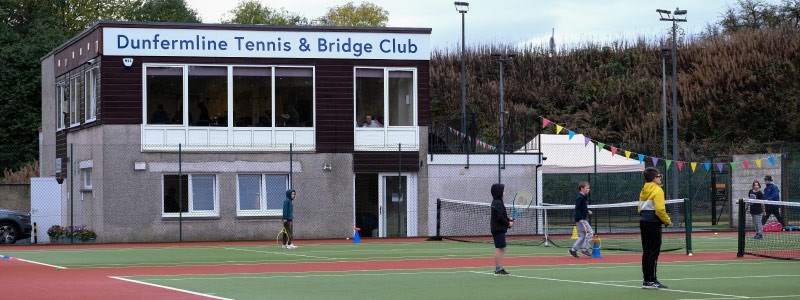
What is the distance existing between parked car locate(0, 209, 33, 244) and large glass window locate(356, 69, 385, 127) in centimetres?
1053

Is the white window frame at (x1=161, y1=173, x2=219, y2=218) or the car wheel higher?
the white window frame at (x1=161, y1=173, x2=219, y2=218)

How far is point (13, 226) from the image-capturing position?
126ft

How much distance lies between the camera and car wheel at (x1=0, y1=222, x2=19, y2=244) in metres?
38.1

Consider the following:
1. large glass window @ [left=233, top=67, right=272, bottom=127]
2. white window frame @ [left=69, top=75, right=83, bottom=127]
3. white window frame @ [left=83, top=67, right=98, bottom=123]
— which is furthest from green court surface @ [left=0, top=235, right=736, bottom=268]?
white window frame @ [left=69, top=75, right=83, bottom=127]

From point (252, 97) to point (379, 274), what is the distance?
18382 millimetres

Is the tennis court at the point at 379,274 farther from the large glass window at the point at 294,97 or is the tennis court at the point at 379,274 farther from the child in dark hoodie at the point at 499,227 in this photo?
the large glass window at the point at 294,97

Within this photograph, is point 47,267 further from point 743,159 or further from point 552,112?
point 552,112

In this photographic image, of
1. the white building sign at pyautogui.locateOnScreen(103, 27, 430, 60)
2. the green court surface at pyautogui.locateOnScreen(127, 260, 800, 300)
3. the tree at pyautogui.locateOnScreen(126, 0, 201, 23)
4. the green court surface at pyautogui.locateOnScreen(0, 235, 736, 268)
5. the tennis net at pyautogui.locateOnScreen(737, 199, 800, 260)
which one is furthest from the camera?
the tree at pyautogui.locateOnScreen(126, 0, 201, 23)

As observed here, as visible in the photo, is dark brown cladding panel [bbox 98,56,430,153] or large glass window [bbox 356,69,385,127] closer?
dark brown cladding panel [bbox 98,56,430,153]

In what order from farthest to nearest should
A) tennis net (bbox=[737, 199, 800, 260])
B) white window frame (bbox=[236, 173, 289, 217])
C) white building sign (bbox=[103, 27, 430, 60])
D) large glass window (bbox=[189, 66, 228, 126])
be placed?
white window frame (bbox=[236, 173, 289, 217]) < large glass window (bbox=[189, 66, 228, 126]) < white building sign (bbox=[103, 27, 430, 60]) < tennis net (bbox=[737, 199, 800, 260])

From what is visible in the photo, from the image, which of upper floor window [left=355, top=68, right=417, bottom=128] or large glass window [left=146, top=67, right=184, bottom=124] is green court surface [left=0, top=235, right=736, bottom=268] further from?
upper floor window [left=355, top=68, right=417, bottom=128]

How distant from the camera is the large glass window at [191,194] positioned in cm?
3925

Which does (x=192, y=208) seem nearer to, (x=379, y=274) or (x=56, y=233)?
(x=56, y=233)

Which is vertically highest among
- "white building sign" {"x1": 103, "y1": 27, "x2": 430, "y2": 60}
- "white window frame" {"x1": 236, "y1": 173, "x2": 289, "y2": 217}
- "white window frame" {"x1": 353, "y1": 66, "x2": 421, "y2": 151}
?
"white building sign" {"x1": 103, "y1": 27, "x2": 430, "y2": 60}
